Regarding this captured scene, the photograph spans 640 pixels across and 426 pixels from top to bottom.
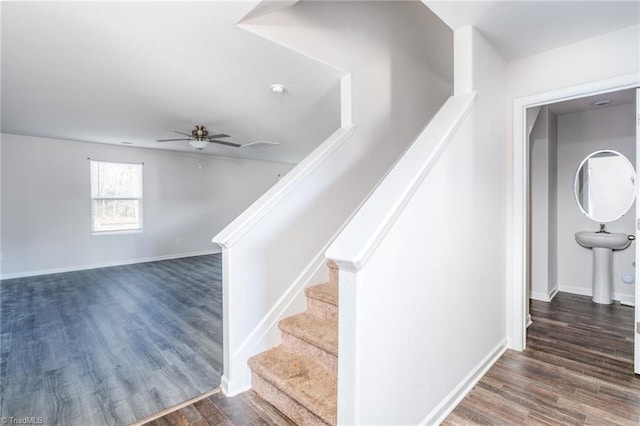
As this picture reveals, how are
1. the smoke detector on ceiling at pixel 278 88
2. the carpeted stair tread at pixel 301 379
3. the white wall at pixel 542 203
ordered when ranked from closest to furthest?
the carpeted stair tread at pixel 301 379 < the smoke detector on ceiling at pixel 278 88 < the white wall at pixel 542 203

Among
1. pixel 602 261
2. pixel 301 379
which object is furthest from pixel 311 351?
pixel 602 261

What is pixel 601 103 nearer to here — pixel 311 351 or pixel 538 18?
pixel 538 18

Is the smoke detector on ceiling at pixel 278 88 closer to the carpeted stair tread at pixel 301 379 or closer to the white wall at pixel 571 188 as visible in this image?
the carpeted stair tread at pixel 301 379

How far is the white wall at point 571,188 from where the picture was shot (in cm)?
357

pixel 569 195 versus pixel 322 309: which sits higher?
pixel 569 195

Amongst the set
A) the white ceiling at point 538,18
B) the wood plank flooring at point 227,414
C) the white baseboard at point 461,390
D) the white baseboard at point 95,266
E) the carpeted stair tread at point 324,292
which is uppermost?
the white ceiling at point 538,18

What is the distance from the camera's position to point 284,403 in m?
1.79

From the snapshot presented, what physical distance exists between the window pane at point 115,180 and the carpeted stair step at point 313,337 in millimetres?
5492

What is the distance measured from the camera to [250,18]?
6.64 ft

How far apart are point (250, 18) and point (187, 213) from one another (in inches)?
225

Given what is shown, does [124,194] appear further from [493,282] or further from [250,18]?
[493,282]

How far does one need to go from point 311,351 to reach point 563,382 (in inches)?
65.8

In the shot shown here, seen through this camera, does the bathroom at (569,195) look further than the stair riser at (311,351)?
Yes

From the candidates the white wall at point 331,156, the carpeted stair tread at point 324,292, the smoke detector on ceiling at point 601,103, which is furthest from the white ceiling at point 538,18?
the carpeted stair tread at point 324,292
